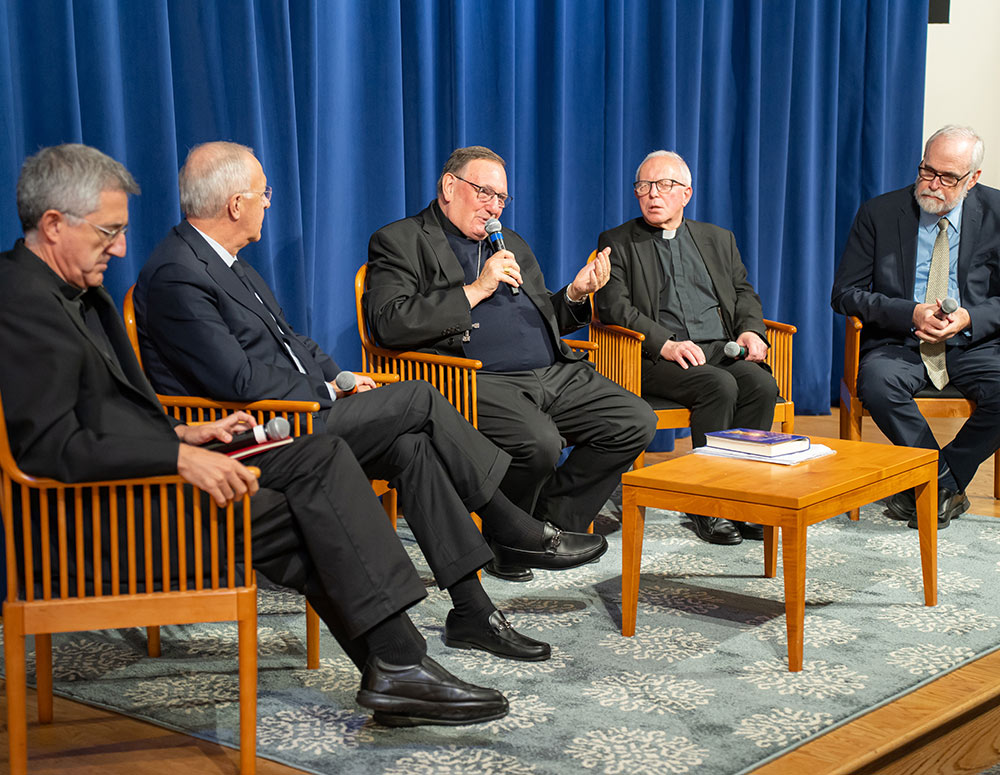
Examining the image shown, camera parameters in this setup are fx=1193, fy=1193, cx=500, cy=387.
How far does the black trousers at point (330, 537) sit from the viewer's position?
85.4 inches

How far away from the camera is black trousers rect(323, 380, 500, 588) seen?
2.51 meters

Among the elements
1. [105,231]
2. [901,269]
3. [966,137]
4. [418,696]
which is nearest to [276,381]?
[105,231]

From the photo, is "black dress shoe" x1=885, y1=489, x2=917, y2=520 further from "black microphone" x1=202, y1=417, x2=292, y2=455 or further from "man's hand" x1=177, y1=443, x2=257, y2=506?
"man's hand" x1=177, y1=443, x2=257, y2=506

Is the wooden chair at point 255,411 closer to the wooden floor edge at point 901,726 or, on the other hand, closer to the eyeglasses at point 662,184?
the wooden floor edge at point 901,726

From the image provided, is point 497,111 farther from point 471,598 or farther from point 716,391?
point 471,598

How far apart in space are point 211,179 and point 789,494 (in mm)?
1495

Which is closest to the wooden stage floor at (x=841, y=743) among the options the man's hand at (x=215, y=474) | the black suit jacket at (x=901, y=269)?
the man's hand at (x=215, y=474)

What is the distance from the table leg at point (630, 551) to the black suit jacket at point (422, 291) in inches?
33.8

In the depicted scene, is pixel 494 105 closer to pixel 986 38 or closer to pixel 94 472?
pixel 94 472

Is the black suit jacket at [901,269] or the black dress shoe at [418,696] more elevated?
the black suit jacket at [901,269]

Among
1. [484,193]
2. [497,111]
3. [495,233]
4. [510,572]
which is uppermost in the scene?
[497,111]

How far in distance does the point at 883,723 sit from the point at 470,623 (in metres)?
0.87

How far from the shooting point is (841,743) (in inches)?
85.1

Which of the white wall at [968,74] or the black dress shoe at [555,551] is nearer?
the black dress shoe at [555,551]
